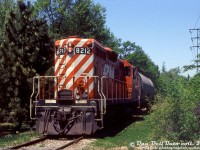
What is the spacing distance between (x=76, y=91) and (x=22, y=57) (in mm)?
4250

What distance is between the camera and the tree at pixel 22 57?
645 inches

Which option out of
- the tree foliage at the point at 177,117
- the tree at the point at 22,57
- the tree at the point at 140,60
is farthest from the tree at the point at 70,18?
the tree at the point at 140,60

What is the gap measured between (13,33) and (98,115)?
688cm

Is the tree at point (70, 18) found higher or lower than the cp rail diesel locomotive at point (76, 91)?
higher

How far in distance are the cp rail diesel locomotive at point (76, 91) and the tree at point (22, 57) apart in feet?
4.25

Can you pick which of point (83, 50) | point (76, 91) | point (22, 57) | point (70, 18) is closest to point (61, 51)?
point (83, 50)

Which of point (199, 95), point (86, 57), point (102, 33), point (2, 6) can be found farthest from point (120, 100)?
point (2, 6)

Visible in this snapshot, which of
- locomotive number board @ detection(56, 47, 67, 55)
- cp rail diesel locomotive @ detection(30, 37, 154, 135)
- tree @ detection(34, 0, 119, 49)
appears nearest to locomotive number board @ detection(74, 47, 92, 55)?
cp rail diesel locomotive @ detection(30, 37, 154, 135)

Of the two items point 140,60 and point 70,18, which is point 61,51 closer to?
point 70,18

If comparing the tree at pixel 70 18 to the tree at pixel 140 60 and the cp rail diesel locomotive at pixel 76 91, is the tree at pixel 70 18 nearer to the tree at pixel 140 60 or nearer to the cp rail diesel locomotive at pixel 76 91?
the cp rail diesel locomotive at pixel 76 91

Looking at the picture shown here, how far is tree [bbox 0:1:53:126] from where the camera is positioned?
16.4 metres

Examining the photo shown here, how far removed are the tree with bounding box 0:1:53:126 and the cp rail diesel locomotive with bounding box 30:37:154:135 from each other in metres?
1.30

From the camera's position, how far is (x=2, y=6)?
41.2 meters

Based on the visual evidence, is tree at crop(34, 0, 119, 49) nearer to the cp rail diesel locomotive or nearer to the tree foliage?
the cp rail diesel locomotive
